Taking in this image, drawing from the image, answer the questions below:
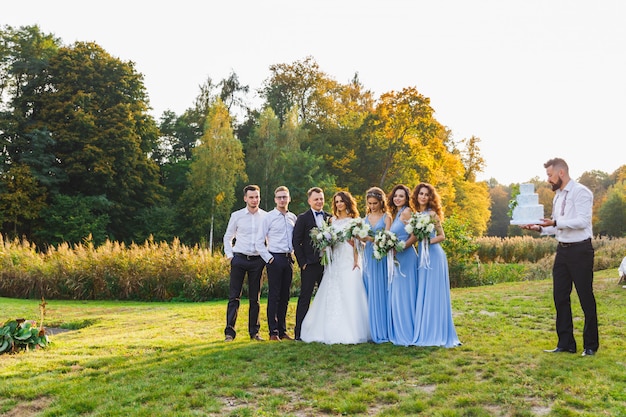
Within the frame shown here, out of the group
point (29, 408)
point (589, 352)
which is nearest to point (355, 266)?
point (589, 352)

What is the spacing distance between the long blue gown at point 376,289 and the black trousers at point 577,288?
85.1 inches

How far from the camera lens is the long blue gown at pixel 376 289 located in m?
7.78

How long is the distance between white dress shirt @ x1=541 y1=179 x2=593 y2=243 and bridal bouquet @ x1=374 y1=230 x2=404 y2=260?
1.80 metres

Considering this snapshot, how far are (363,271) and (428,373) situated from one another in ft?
7.36

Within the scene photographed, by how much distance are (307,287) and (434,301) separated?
1.79 meters

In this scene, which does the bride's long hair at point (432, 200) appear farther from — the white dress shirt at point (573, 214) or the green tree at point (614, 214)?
the green tree at point (614, 214)

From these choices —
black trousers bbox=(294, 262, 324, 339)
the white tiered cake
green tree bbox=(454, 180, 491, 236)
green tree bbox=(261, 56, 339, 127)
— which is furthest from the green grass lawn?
green tree bbox=(454, 180, 491, 236)

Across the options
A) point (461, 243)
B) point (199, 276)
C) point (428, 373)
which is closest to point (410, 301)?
point (428, 373)

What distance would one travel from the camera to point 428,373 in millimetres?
6074

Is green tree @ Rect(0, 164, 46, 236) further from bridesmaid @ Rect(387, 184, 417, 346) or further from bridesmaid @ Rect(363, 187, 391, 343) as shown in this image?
bridesmaid @ Rect(387, 184, 417, 346)

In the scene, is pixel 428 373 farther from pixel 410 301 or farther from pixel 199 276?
pixel 199 276

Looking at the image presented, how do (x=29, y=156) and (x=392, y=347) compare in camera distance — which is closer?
(x=392, y=347)

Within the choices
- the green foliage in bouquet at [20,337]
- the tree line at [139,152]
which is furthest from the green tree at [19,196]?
the green foliage in bouquet at [20,337]

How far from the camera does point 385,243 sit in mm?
7621
